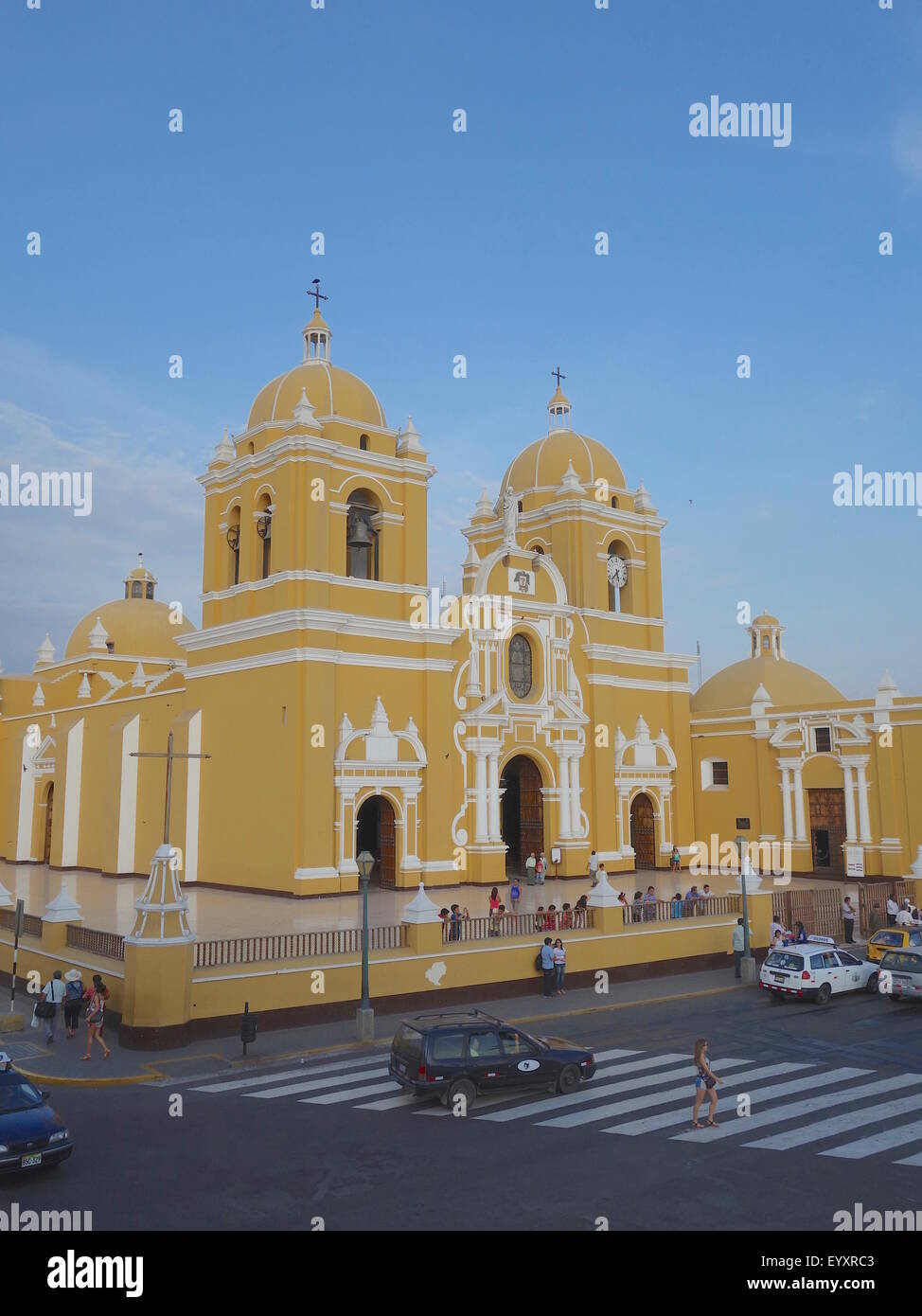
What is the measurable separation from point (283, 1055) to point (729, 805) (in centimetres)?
2377

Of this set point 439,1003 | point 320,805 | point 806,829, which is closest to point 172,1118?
point 439,1003

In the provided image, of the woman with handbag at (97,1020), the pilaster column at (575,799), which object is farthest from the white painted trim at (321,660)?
the woman with handbag at (97,1020)

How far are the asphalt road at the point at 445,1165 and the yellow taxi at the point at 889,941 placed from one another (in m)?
8.60

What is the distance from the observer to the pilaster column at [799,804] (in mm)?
32594

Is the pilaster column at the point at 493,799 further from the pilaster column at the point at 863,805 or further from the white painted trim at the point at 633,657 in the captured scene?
the pilaster column at the point at 863,805

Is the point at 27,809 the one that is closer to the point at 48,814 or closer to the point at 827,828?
the point at 48,814

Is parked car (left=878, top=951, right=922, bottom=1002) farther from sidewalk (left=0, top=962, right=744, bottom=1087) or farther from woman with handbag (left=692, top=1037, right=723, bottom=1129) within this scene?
woman with handbag (left=692, top=1037, right=723, bottom=1129)

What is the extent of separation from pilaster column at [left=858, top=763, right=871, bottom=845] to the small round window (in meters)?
10.5

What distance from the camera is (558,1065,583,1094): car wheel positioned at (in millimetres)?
12758

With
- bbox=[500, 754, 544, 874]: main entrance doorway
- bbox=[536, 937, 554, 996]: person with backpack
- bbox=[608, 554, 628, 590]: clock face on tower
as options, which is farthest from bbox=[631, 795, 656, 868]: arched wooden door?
bbox=[536, 937, 554, 996]: person with backpack

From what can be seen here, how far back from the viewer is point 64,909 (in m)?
18.7

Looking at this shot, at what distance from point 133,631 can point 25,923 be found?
78.1 ft

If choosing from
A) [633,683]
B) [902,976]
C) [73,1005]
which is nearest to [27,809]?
[633,683]
